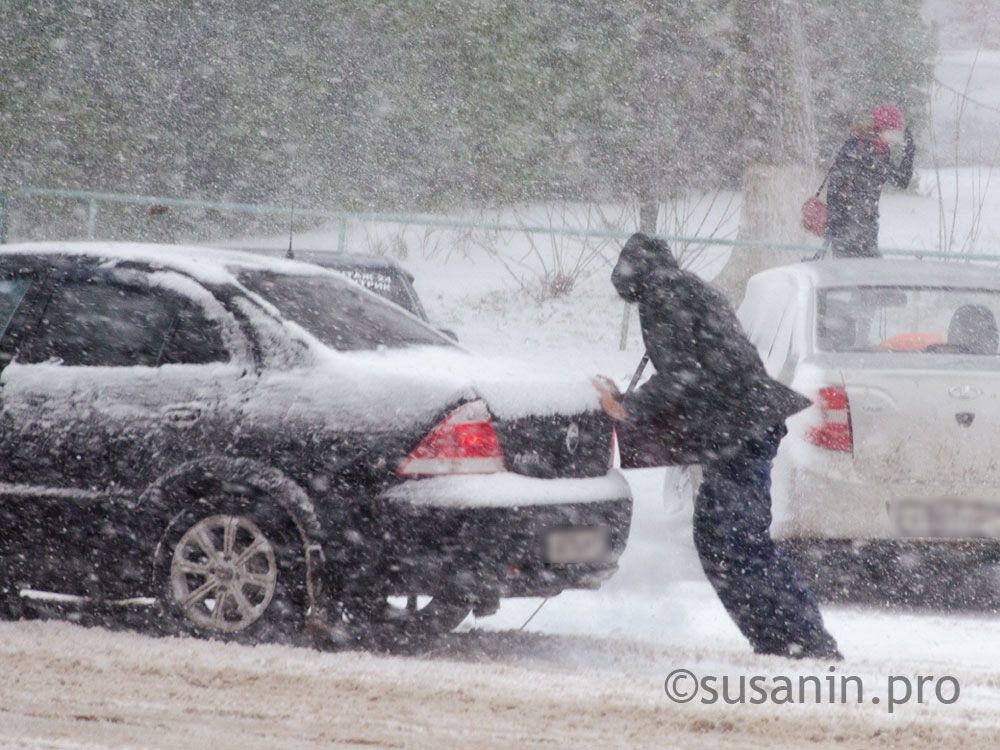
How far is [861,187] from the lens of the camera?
37.8 feet

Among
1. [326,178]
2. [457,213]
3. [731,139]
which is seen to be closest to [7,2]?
[326,178]

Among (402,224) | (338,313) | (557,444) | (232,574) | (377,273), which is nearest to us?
(232,574)

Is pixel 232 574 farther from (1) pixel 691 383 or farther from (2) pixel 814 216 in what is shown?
(2) pixel 814 216

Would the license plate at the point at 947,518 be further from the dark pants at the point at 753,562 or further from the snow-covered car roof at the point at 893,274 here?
the snow-covered car roof at the point at 893,274

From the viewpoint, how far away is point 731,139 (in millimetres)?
22516

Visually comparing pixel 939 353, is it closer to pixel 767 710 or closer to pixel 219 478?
pixel 767 710

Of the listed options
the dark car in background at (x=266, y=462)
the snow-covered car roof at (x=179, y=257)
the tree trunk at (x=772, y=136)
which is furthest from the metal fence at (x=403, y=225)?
the dark car in background at (x=266, y=462)

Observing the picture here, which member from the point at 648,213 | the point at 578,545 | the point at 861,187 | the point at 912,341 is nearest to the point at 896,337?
the point at 912,341

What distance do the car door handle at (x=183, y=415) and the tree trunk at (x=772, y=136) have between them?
387 inches

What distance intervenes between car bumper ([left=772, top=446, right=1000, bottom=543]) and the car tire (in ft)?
7.74

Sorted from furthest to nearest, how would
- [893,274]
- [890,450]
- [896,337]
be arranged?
[896,337] → [893,274] → [890,450]

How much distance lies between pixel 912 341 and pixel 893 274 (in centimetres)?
46

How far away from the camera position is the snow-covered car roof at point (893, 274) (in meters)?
7.25

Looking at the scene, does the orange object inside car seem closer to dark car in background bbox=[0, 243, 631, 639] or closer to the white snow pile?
dark car in background bbox=[0, 243, 631, 639]
